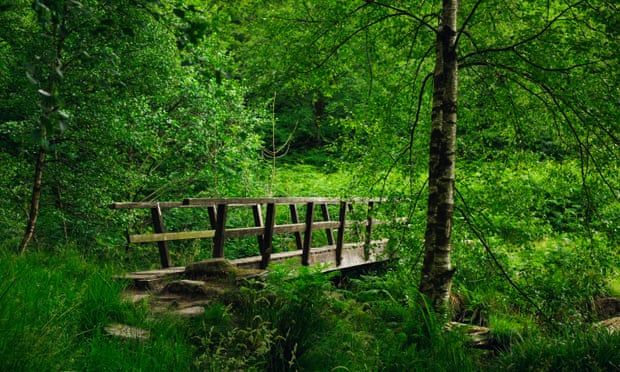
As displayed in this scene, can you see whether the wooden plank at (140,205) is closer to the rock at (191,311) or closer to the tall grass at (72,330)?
the tall grass at (72,330)

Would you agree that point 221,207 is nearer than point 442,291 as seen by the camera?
No

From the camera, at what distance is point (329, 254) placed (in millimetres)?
10234

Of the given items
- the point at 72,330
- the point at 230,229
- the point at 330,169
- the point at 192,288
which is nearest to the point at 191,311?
the point at 192,288

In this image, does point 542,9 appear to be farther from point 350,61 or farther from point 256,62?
point 256,62

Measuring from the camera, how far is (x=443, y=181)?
5.82m

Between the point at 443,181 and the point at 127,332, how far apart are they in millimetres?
3682

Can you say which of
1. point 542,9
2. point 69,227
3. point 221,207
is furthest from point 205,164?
point 542,9

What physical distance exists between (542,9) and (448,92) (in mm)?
1779

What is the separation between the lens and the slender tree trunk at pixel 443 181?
583cm

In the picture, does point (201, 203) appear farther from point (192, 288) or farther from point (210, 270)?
point (192, 288)

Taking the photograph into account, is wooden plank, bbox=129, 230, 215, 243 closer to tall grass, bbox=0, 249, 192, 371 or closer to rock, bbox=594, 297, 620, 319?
tall grass, bbox=0, 249, 192, 371

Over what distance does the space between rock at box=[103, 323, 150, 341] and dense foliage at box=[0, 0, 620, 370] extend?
126 millimetres

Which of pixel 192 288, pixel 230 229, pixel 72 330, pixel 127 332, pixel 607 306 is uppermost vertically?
pixel 230 229

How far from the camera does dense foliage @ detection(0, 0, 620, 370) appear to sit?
13.8 ft
